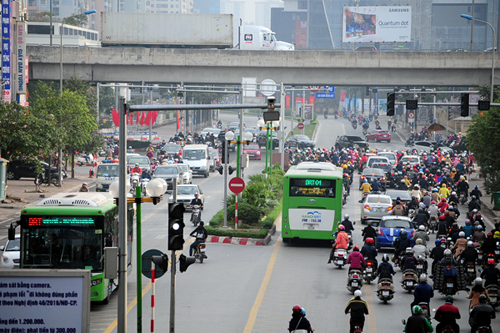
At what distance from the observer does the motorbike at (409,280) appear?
19625 millimetres

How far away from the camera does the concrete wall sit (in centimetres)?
5409

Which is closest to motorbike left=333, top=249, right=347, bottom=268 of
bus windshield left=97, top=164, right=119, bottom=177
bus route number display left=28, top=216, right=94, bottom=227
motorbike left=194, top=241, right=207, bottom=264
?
motorbike left=194, top=241, right=207, bottom=264

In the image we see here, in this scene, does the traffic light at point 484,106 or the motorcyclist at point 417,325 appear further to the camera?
the traffic light at point 484,106

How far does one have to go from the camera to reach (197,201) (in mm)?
32344

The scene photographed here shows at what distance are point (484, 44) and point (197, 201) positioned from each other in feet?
403

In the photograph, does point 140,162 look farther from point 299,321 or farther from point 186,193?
point 299,321

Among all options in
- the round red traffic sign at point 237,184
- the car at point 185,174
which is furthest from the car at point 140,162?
the round red traffic sign at point 237,184

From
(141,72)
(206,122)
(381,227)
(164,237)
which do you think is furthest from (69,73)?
(206,122)

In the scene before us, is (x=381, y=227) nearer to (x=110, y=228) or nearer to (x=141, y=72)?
(x=110, y=228)

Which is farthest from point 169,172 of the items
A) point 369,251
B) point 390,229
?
point 369,251

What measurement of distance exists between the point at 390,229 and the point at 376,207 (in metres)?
5.04

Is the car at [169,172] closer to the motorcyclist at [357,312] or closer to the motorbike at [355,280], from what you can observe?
the motorbike at [355,280]

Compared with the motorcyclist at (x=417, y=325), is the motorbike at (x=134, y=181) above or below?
below

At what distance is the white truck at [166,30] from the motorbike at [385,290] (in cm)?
4061
